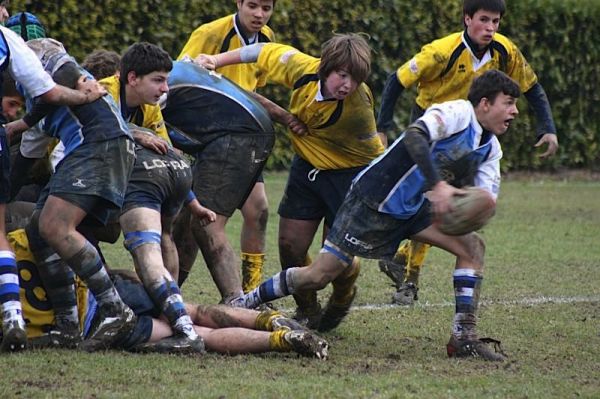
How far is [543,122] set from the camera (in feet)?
28.0

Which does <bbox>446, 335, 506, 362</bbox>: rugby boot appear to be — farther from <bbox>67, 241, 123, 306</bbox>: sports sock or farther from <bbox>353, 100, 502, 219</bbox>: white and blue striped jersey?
<bbox>67, 241, 123, 306</bbox>: sports sock

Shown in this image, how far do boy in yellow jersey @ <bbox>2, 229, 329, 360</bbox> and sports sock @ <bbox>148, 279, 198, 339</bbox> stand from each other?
0.09m

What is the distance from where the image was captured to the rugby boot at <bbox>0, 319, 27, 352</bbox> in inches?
229

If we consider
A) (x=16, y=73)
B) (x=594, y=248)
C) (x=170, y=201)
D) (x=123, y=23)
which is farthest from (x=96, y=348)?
(x=123, y=23)

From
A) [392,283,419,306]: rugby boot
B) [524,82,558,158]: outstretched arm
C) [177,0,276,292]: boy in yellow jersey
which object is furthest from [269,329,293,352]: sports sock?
[524,82,558,158]: outstretched arm

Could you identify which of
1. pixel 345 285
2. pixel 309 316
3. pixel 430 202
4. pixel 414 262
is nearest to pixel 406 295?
pixel 414 262

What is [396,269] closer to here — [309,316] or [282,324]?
[309,316]

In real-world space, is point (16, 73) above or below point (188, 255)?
above

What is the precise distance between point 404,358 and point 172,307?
3.99 feet

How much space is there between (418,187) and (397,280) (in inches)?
91.0

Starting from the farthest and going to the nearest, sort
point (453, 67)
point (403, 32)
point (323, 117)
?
point (403, 32), point (453, 67), point (323, 117)

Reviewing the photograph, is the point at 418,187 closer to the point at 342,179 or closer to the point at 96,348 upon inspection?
the point at 342,179

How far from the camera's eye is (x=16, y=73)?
5938mm

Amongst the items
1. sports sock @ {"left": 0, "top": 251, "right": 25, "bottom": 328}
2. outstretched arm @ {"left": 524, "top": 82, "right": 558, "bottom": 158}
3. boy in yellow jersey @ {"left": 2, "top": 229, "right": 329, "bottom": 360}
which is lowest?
boy in yellow jersey @ {"left": 2, "top": 229, "right": 329, "bottom": 360}
